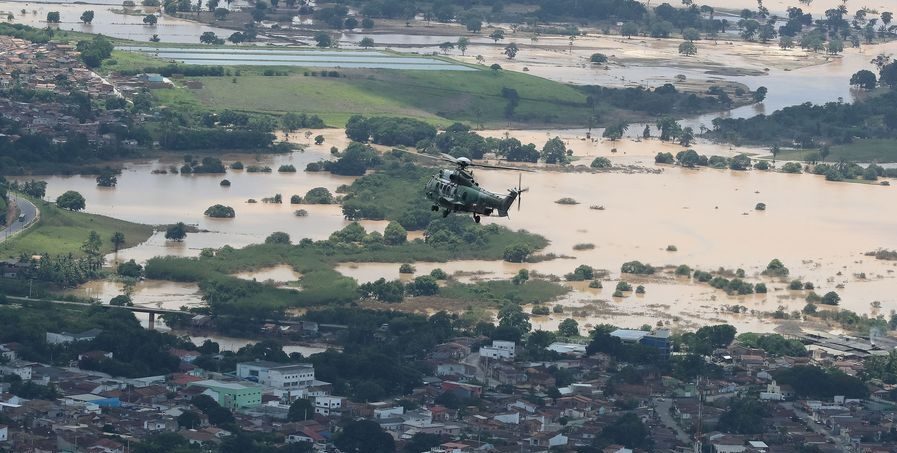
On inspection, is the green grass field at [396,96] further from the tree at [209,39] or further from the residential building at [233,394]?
the residential building at [233,394]

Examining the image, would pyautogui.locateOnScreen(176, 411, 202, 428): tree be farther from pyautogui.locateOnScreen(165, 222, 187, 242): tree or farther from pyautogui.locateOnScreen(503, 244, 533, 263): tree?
pyautogui.locateOnScreen(503, 244, 533, 263): tree

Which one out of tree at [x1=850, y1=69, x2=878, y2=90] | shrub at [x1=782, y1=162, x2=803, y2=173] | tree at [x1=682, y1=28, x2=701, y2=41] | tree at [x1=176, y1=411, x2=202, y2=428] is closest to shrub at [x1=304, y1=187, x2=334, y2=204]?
shrub at [x1=782, y1=162, x2=803, y2=173]

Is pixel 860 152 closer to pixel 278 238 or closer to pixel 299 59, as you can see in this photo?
pixel 299 59

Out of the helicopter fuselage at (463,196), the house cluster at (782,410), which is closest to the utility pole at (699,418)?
the house cluster at (782,410)

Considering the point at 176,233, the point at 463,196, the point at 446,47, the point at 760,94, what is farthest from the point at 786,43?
the point at 463,196

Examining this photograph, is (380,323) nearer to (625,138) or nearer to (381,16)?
(625,138)

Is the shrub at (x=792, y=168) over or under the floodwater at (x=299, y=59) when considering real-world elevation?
under
